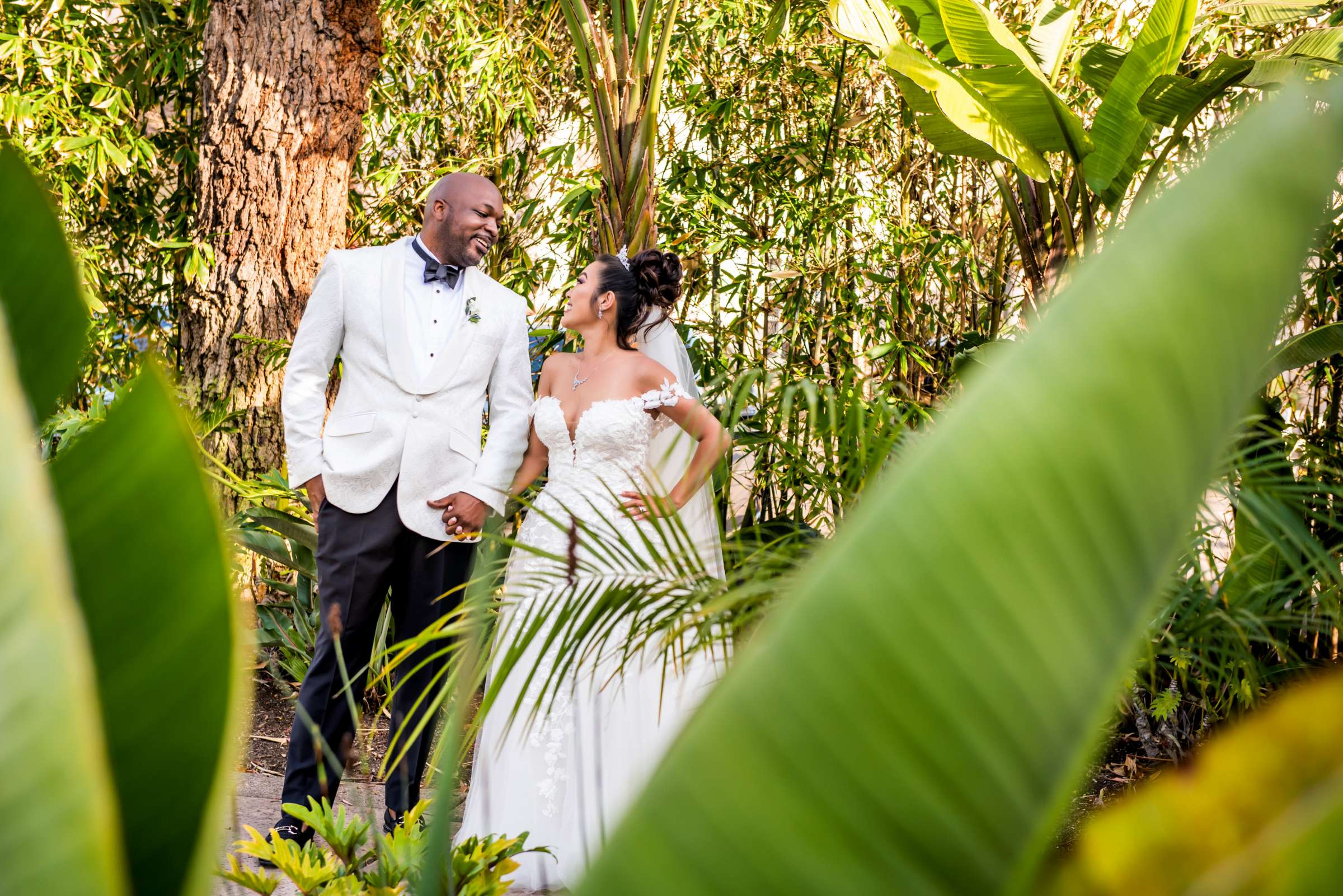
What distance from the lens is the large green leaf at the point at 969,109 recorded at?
353 centimetres

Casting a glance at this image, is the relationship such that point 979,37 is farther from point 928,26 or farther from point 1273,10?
point 1273,10

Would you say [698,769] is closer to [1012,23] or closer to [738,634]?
[738,634]

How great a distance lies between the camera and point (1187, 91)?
3395mm

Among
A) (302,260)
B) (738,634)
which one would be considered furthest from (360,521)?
(302,260)

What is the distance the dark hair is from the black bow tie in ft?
1.62

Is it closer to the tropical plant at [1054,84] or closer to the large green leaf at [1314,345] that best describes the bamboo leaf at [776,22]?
the tropical plant at [1054,84]

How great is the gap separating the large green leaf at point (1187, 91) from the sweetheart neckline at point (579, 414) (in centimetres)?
199

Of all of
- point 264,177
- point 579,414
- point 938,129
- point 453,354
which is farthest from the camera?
point 264,177

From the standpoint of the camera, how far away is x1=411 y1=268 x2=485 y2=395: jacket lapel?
2934 mm

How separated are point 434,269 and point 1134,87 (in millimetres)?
2447

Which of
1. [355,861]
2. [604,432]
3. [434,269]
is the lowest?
[355,861]

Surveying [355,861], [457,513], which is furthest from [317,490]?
[355,861]

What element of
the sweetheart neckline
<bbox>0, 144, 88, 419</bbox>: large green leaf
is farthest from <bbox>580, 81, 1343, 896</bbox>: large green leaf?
the sweetheart neckline

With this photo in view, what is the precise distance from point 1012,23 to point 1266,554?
2912 millimetres
